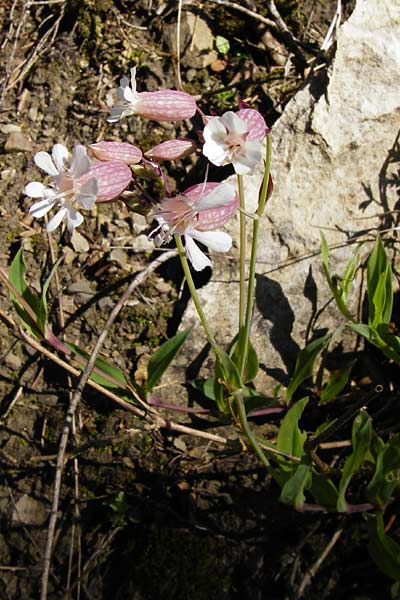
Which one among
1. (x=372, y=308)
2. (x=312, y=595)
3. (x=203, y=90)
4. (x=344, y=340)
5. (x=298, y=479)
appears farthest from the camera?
(x=203, y=90)

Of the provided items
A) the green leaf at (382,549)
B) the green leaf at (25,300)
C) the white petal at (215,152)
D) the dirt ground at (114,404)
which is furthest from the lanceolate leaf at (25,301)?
the green leaf at (382,549)

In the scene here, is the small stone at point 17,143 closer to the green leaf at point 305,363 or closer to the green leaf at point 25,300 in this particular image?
the green leaf at point 25,300

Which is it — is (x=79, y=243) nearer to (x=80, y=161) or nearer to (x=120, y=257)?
(x=120, y=257)

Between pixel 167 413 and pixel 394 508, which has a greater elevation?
pixel 167 413

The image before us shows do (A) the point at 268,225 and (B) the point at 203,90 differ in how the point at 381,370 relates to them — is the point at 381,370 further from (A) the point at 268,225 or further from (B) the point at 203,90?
(B) the point at 203,90

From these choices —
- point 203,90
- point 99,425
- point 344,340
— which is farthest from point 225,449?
point 203,90

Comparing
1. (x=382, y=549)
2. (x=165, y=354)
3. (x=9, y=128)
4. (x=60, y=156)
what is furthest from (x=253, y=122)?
(x=9, y=128)

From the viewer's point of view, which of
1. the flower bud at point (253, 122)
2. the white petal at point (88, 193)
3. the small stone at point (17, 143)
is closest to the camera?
the white petal at point (88, 193)
